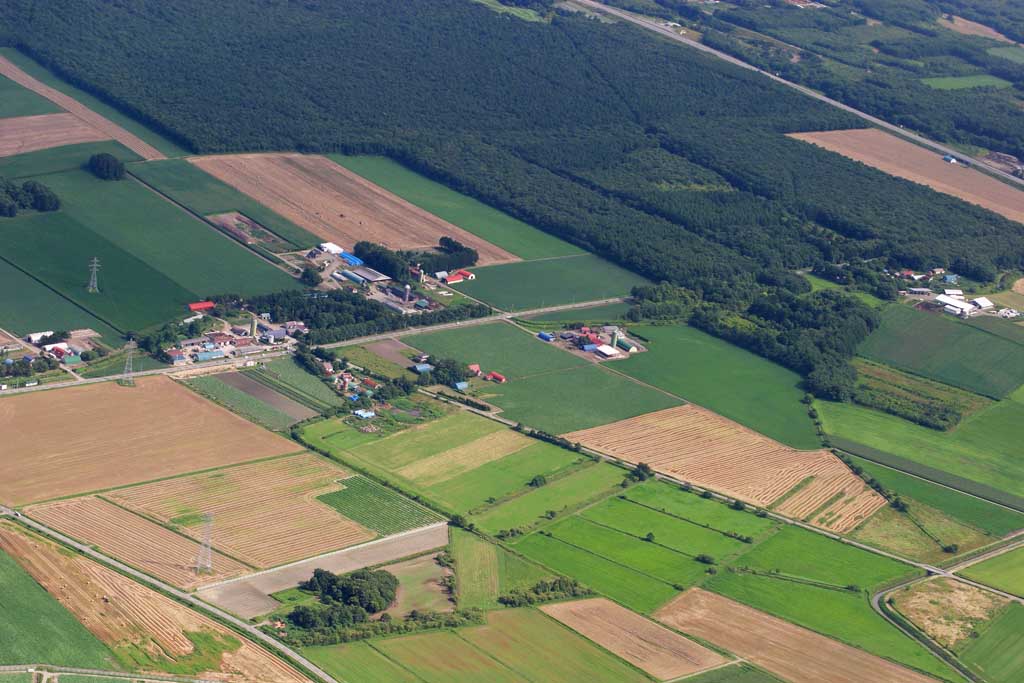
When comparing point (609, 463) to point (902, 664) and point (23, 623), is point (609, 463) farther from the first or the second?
point (23, 623)

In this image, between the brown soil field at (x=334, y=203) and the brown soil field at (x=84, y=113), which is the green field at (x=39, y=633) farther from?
the brown soil field at (x=84, y=113)

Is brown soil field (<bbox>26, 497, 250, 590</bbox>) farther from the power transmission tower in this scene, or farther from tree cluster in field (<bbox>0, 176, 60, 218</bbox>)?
tree cluster in field (<bbox>0, 176, 60, 218</bbox>)

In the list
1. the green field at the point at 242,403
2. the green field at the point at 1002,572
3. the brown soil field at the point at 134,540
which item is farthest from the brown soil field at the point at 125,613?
the green field at the point at 1002,572

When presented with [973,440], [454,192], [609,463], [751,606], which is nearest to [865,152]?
[454,192]

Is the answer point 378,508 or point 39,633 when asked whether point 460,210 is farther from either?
point 39,633

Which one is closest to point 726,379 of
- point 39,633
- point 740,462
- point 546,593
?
point 740,462

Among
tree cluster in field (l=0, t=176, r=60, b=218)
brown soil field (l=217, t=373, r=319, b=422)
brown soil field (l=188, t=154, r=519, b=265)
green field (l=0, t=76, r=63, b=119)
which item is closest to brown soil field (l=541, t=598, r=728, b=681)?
brown soil field (l=217, t=373, r=319, b=422)
